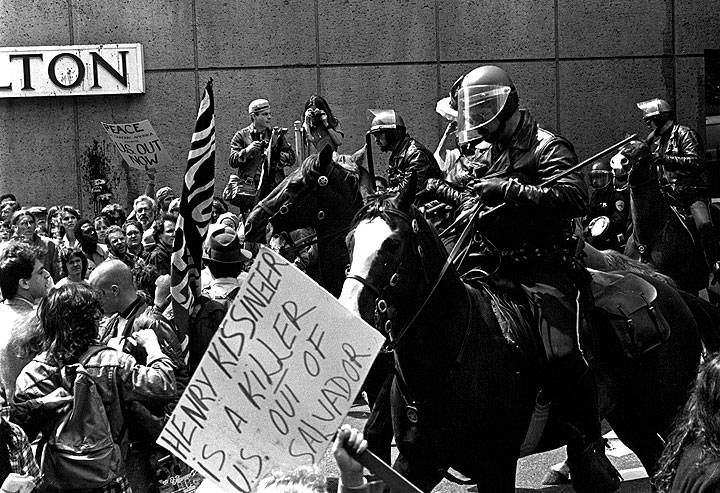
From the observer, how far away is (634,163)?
435 inches

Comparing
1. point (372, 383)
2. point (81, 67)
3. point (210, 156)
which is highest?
point (81, 67)

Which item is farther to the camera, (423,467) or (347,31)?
(347,31)

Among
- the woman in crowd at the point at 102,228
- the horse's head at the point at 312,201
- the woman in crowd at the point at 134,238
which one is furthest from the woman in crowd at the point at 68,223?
the horse's head at the point at 312,201

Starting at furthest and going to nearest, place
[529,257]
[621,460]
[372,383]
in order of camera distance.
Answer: [621,460] < [372,383] < [529,257]

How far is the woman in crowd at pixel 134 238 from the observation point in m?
11.6

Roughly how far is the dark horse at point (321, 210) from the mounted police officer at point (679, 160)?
5294mm

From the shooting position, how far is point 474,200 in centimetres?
634

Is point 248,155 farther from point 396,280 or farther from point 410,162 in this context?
point 396,280

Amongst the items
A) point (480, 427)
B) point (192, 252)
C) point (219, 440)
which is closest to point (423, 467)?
point (480, 427)

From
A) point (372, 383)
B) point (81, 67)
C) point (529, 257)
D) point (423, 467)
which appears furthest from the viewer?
point (81, 67)

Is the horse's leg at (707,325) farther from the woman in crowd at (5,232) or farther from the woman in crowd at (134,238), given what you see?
the woman in crowd at (5,232)

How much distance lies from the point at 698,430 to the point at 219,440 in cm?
148

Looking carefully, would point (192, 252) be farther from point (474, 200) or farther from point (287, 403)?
point (287, 403)

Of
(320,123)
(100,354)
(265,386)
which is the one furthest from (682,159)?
(265,386)
